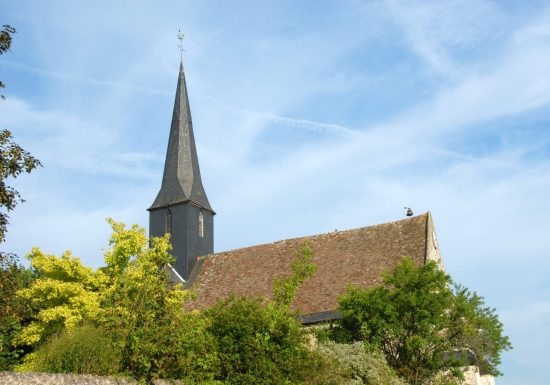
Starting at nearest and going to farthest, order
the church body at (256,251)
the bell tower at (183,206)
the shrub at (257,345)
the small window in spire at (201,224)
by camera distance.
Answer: the shrub at (257,345), the church body at (256,251), the bell tower at (183,206), the small window in spire at (201,224)

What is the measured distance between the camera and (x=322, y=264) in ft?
87.6

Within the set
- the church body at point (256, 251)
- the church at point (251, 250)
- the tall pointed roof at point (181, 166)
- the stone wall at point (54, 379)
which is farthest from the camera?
the tall pointed roof at point (181, 166)

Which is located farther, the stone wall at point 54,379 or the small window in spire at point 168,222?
the small window in spire at point 168,222

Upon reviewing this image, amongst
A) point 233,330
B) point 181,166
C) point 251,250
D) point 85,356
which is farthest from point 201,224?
point 85,356

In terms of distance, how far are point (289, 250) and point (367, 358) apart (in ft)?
41.6

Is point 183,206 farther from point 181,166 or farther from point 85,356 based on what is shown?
point 85,356

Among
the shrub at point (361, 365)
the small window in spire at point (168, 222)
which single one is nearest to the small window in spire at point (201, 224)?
the small window in spire at point (168, 222)

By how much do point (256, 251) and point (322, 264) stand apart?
13.7 feet

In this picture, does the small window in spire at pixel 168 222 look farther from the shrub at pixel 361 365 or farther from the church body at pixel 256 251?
the shrub at pixel 361 365

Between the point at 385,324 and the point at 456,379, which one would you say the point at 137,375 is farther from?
the point at 456,379

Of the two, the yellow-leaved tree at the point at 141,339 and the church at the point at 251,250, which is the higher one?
Answer: the church at the point at 251,250

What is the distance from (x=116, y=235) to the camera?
848 inches

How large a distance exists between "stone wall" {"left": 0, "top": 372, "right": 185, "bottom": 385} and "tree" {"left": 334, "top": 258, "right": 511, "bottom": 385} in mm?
8071

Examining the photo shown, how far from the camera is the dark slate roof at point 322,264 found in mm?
24703
